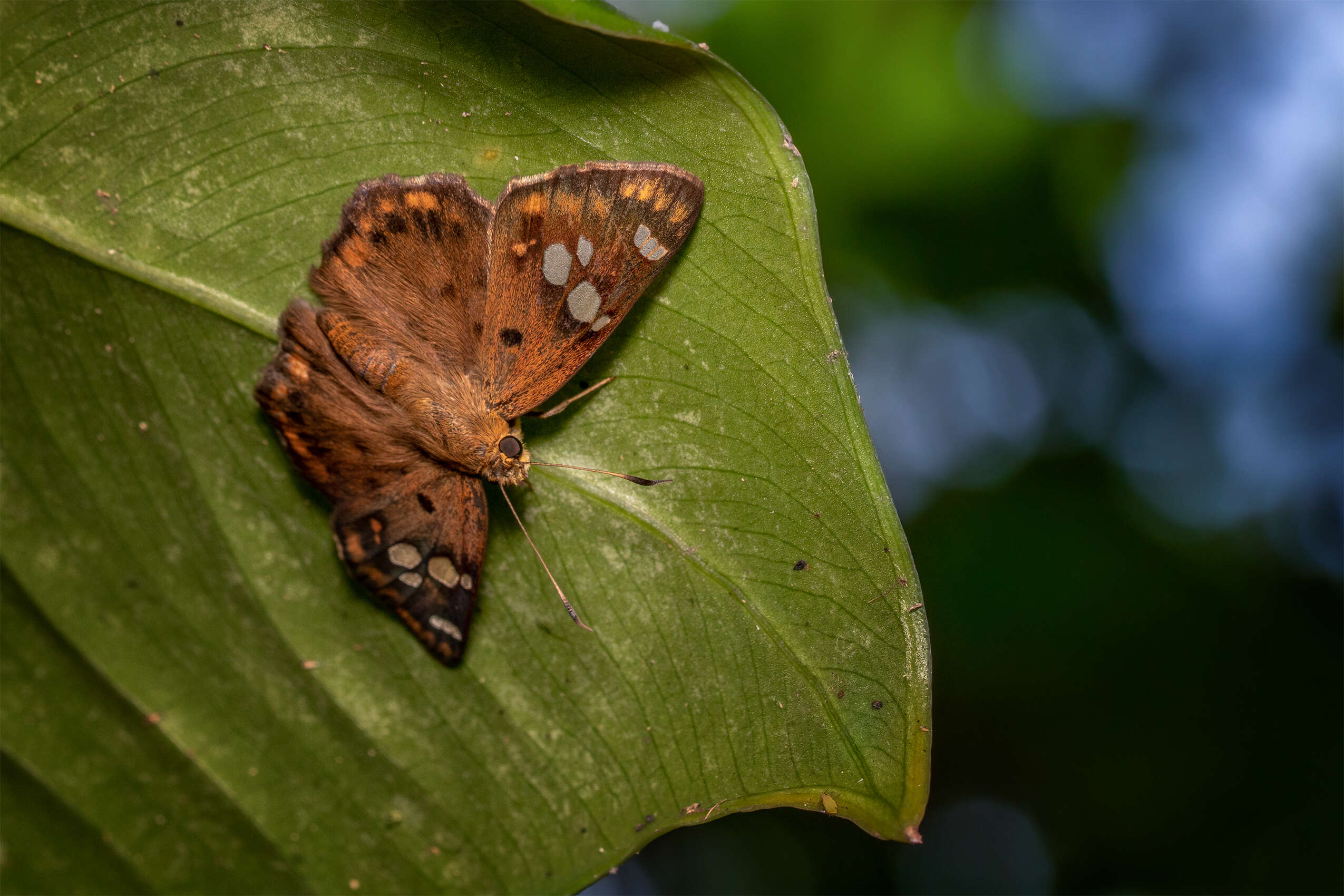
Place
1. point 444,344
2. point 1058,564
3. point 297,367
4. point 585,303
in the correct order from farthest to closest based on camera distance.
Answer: point 1058,564
point 444,344
point 585,303
point 297,367

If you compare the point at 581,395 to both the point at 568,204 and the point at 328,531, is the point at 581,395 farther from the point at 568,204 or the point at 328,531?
the point at 328,531

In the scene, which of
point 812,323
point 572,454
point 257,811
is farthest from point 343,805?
point 812,323

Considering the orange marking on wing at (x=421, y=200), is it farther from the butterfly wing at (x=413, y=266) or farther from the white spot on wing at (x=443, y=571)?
the white spot on wing at (x=443, y=571)

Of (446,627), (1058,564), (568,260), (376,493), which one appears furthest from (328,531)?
(1058,564)

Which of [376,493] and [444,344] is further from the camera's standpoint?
[444,344]

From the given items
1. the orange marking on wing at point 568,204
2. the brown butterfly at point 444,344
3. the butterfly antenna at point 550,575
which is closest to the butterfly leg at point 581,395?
the brown butterfly at point 444,344

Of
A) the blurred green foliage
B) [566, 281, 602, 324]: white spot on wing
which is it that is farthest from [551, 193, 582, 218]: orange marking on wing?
the blurred green foliage

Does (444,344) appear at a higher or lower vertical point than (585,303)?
lower

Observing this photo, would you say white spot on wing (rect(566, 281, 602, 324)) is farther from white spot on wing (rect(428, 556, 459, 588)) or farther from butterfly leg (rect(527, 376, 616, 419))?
white spot on wing (rect(428, 556, 459, 588))
